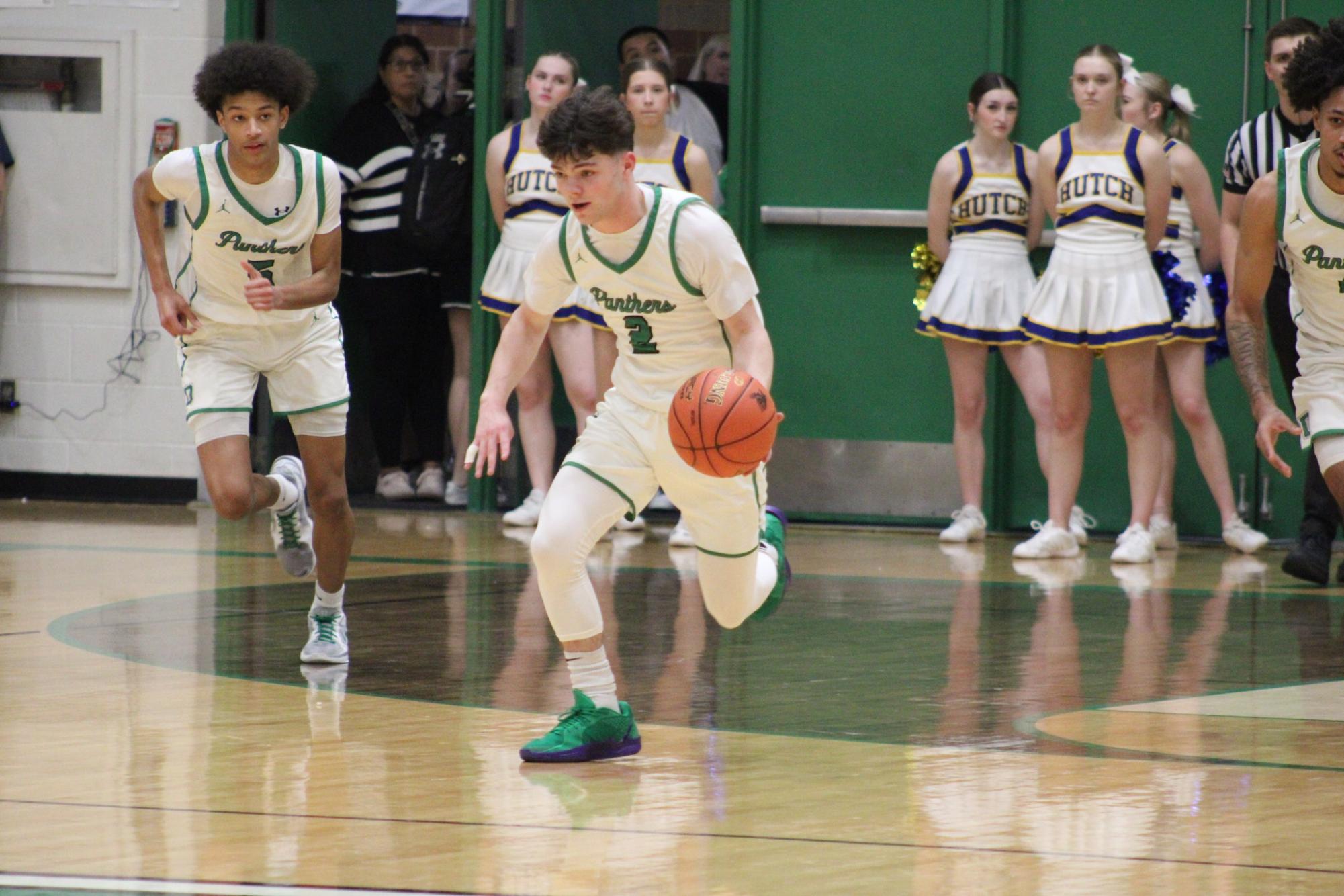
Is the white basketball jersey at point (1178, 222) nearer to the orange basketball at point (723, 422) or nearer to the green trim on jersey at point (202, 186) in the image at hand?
the green trim on jersey at point (202, 186)

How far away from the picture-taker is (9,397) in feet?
36.5

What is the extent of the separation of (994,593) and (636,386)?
3.25 meters

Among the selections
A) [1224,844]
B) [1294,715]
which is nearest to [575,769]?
[1224,844]

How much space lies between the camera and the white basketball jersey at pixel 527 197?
32.3 feet

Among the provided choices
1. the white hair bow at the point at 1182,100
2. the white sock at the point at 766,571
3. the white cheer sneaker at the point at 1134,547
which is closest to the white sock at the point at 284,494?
the white sock at the point at 766,571

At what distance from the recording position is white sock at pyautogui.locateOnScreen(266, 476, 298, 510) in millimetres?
6352

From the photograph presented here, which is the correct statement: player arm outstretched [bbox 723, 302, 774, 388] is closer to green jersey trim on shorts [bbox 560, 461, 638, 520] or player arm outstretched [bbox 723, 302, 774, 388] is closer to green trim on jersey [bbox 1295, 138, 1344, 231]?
green jersey trim on shorts [bbox 560, 461, 638, 520]

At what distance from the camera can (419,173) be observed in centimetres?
1095

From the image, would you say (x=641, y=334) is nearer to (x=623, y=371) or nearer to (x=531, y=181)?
(x=623, y=371)

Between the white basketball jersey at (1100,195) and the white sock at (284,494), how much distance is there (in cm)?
403

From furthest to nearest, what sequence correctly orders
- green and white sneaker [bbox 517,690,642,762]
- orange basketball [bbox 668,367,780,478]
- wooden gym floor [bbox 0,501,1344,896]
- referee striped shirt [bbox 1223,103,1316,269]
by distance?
1. referee striped shirt [bbox 1223,103,1316,269]
2. green and white sneaker [bbox 517,690,642,762]
3. orange basketball [bbox 668,367,780,478]
4. wooden gym floor [bbox 0,501,1344,896]

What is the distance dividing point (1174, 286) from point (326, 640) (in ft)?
15.6

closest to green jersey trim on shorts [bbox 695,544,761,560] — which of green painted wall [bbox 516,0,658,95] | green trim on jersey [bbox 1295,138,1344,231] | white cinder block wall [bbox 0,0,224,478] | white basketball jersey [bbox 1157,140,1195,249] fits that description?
green trim on jersey [bbox 1295,138,1344,231]

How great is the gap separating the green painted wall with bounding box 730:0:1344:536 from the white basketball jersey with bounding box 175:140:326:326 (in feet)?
15.5
